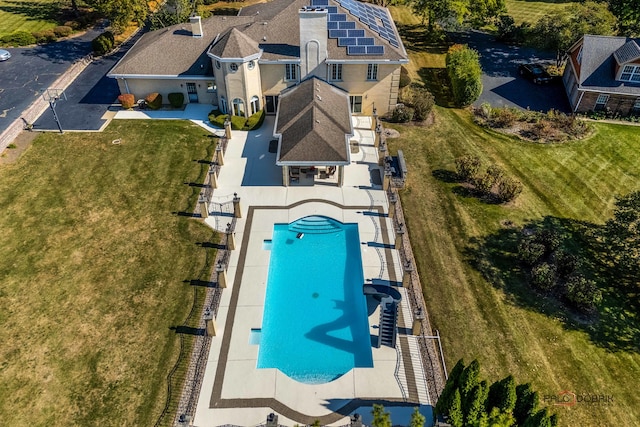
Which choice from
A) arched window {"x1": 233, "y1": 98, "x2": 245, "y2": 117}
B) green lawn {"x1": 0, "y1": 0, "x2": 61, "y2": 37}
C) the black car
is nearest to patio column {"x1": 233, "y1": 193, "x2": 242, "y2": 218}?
arched window {"x1": 233, "y1": 98, "x2": 245, "y2": 117}

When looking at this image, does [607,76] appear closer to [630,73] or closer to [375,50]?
[630,73]

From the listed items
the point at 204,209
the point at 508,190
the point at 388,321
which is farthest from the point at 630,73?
the point at 204,209

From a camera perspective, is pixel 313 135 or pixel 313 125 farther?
pixel 313 125

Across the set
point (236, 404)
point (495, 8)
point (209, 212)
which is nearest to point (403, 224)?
point (209, 212)

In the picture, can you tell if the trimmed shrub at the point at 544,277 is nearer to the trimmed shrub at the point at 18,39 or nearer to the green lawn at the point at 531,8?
the green lawn at the point at 531,8

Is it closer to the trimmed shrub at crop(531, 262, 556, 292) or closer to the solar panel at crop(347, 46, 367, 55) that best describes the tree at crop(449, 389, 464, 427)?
the trimmed shrub at crop(531, 262, 556, 292)
